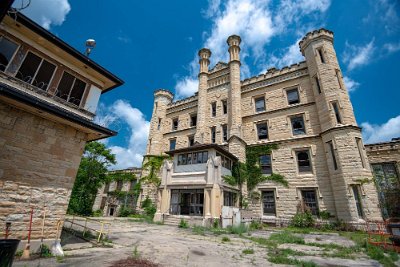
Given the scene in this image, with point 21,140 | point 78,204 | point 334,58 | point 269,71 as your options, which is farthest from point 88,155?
point 334,58

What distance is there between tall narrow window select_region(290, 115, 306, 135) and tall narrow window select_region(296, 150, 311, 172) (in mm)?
2171

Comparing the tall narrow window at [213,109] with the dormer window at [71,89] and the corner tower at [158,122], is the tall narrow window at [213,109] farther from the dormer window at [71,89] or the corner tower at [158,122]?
the dormer window at [71,89]

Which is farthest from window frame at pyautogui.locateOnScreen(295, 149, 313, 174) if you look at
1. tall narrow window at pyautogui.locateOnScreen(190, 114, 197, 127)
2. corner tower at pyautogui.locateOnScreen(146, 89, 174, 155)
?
corner tower at pyautogui.locateOnScreen(146, 89, 174, 155)

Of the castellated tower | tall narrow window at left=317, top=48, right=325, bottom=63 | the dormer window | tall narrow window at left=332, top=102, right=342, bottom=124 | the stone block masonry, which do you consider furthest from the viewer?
tall narrow window at left=317, top=48, right=325, bottom=63

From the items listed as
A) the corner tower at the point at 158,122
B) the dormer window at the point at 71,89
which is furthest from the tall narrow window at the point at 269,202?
the dormer window at the point at 71,89

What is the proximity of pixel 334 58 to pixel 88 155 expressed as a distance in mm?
30585

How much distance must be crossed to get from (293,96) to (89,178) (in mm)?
26079

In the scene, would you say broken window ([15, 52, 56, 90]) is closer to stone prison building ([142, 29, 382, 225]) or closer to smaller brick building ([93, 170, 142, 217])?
stone prison building ([142, 29, 382, 225])

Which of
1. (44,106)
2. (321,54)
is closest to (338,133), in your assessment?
(321,54)

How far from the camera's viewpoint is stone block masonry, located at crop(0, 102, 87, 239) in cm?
634

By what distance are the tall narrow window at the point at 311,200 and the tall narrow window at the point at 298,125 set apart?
594cm

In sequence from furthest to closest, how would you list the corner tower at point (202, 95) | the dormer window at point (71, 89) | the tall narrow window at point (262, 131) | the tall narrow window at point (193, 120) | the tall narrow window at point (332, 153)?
the tall narrow window at point (193, 120) → the corner tower at point (202, 95) → the tall narrow window at point (262, 131) → the tall narrow window at point (332, 153) → the dormer window at point (71, 89)

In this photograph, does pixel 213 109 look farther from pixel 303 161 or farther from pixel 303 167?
pixel 303 167

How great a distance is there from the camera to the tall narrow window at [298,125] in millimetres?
20544
